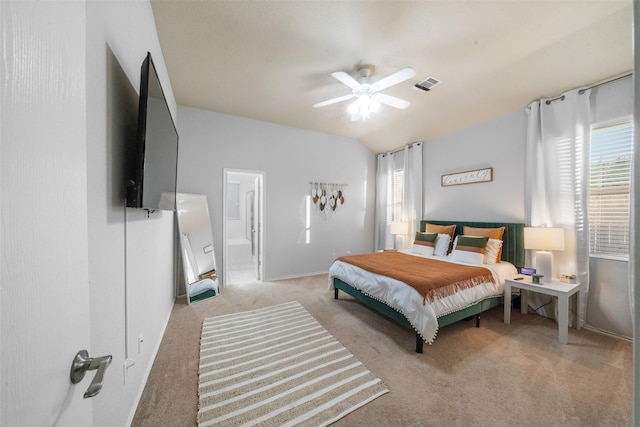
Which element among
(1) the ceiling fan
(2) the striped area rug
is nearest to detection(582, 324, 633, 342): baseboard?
(2) the striped area rug

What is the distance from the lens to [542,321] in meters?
2.72

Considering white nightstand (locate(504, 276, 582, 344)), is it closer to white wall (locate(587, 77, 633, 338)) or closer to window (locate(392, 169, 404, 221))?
white wall (locate(587, 77, 633, 338))

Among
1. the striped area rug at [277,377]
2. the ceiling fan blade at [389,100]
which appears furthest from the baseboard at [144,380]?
the ceiling fan blade at [389,100]

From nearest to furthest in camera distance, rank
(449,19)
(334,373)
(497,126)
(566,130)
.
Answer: (334,373)
(449,19)
(566,130)
(497,126)

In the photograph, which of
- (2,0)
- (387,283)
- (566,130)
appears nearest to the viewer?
(2,0)

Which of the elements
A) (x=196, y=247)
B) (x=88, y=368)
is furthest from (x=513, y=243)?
(x=196, y=247)

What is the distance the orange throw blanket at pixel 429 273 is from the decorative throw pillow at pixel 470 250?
1.10 feet

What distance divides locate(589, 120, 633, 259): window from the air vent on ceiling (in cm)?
173

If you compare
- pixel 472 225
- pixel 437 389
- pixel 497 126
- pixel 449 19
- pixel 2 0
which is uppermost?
pixel 449 19

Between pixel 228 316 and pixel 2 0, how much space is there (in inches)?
118

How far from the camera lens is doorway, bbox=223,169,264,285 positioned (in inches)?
165

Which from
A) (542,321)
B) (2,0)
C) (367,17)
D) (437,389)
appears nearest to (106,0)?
(2,0)

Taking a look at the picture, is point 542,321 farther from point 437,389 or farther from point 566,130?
point 566,130

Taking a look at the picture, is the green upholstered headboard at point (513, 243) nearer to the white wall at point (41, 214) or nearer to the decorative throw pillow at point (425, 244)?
the decorative throw pillow at point (425, 244)
